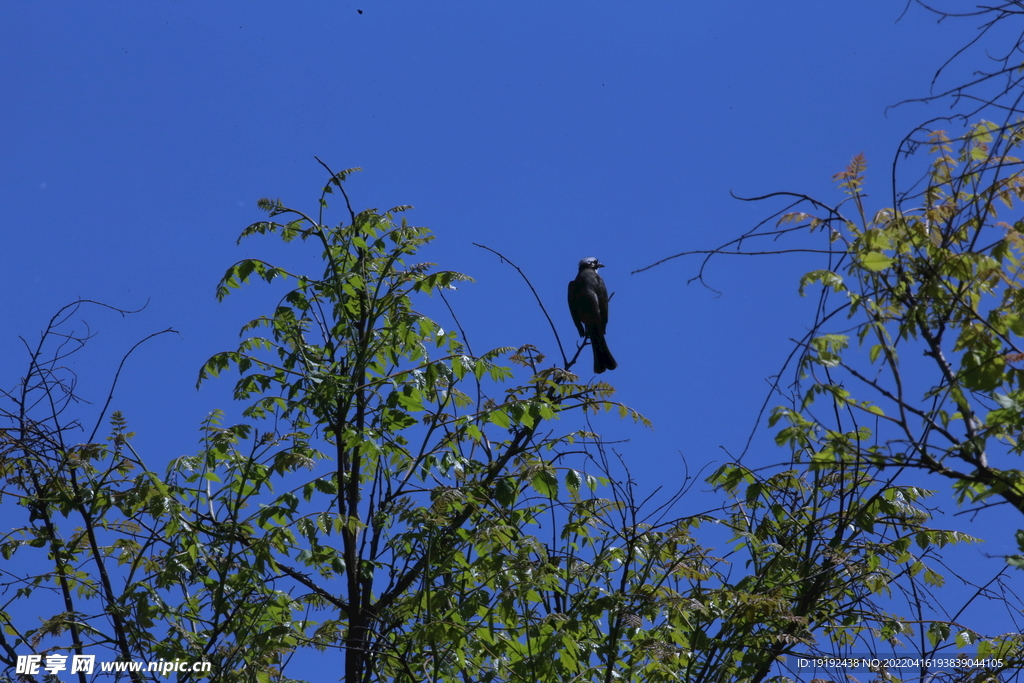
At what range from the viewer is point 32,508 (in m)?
4.51

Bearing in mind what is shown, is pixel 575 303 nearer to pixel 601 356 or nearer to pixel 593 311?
pixel 593 311

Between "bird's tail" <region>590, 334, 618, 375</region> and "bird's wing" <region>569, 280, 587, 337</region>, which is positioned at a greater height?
"bird's wing" <region>569, 280, 587, 337</region>

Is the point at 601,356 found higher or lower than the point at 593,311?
lower

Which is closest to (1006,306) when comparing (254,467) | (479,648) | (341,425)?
(479,648)

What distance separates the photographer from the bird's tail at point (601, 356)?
31.5ft

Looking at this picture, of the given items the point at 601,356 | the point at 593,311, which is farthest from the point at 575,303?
the point at 601,356

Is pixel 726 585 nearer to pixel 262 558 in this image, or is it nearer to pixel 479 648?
pixel 479 648

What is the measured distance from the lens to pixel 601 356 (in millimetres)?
9711

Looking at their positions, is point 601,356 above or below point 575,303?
below

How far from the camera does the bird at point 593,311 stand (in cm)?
952

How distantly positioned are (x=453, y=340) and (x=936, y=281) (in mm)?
2851

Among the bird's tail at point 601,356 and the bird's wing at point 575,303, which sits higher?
the bird's wing at point 575,303

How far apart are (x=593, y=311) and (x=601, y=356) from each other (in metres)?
0.52

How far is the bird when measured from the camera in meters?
9.52
